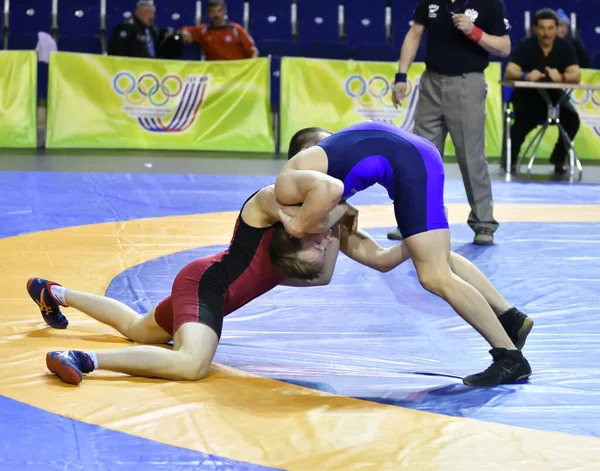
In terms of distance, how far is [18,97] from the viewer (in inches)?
407

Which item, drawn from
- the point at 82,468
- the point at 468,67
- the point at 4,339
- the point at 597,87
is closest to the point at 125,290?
the point at 4,339

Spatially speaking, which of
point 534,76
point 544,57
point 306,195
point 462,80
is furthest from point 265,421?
point 544,57

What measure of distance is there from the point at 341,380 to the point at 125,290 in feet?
4.95

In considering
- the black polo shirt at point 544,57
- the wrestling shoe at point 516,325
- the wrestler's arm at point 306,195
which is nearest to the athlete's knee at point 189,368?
the wrestler's arm at point 306,195

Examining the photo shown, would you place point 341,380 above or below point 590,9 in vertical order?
below

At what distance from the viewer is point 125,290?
441 centimetres

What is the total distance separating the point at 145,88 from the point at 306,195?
788 cm

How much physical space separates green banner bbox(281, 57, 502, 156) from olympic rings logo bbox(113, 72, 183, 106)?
1298 millimetres

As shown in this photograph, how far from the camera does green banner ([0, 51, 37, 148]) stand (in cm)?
1034

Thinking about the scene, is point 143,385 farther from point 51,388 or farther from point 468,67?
point 468,67

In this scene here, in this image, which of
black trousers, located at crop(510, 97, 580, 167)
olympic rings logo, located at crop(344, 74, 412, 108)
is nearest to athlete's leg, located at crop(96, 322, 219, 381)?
black trousers, located at crop(510, 97, 580, 167)

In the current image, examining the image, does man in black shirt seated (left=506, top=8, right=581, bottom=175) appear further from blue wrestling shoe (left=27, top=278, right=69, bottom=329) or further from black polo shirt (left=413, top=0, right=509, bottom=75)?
blue wrestling shoe (left=27, top=278, right=69, bottom=329)

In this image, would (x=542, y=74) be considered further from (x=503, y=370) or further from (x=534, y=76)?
(x=503, y=370)

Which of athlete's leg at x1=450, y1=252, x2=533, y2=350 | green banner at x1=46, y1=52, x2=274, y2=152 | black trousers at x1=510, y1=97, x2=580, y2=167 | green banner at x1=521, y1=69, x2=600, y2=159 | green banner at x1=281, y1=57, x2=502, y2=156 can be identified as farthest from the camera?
green banner at x1=521, y1=69, x2=600, y2=159
